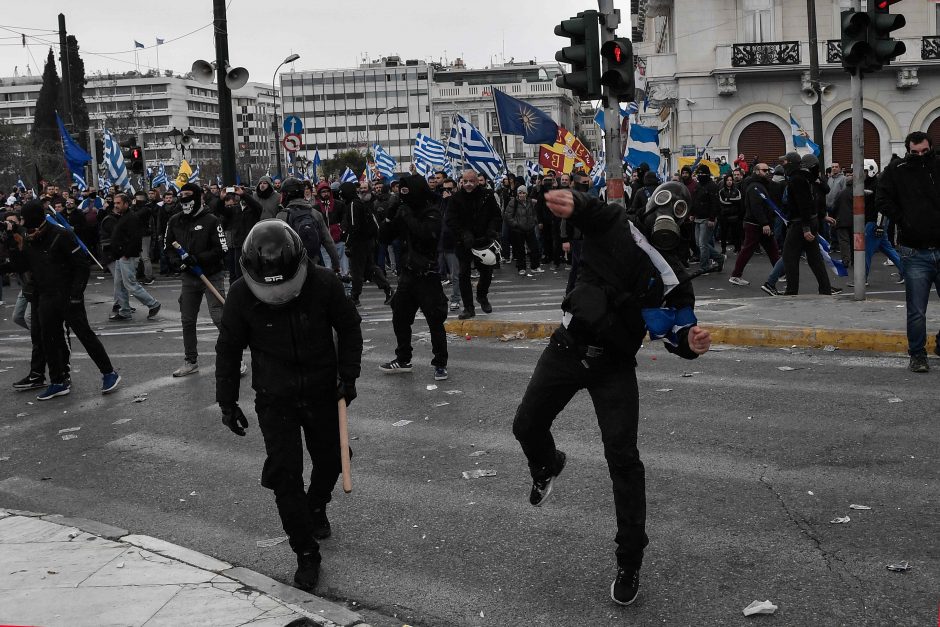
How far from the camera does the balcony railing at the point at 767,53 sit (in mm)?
38469

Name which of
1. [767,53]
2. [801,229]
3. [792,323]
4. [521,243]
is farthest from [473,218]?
[767,53]

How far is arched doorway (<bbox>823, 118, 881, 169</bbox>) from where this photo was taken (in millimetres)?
39469

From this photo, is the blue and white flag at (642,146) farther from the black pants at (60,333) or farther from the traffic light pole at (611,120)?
the black pants at (60,333)

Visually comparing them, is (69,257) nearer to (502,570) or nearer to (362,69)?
(502,570)

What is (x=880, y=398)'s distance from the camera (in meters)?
7.55

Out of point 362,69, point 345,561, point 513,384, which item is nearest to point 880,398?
point 513,384

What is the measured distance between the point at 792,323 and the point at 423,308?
3.85 m

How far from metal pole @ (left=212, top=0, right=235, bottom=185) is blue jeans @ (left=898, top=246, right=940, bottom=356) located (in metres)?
10.1

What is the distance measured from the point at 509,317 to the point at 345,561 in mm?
7433

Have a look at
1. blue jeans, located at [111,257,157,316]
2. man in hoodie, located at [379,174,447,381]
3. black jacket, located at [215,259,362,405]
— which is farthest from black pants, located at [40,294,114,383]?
blue jeans, located at [111,257,157,316]

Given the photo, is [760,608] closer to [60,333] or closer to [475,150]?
[60,333]

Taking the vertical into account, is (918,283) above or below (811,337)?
above

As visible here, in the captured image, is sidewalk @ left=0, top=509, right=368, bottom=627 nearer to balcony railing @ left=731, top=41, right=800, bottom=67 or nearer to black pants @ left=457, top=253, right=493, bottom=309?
black pants @ left=457, top=253, right=493, bottom=309

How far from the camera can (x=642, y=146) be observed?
61.4 feet
